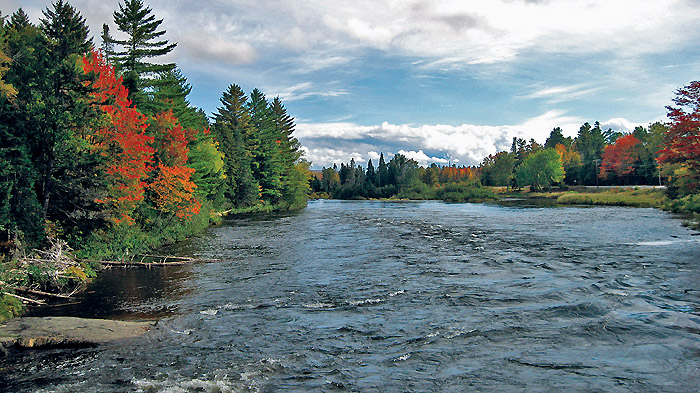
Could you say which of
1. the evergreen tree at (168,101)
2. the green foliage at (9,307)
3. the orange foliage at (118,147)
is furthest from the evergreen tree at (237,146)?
the green foliage at (9,307)

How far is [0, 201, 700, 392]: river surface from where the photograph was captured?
29.0 feet

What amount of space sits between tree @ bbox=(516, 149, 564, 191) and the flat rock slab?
388 feet

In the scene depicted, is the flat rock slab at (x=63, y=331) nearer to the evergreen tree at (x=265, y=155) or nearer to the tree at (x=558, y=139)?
the evergreen tree at (x=265, y=155)

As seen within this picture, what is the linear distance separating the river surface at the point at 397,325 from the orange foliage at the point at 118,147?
4129 millimetres

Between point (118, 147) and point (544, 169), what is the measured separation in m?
114

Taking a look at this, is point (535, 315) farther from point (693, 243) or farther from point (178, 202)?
point (178, 202)

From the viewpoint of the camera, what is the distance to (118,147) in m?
22.2

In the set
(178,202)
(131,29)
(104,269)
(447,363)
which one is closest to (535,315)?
(447,363)

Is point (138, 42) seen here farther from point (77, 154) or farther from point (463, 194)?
point (463, 194)

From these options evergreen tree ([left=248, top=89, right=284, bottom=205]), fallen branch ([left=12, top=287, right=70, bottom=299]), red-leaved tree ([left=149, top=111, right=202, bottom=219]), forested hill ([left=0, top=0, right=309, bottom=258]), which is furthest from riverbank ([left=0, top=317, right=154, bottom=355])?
evergreen tree ([left=248, top=89, right=284, bottom=205])

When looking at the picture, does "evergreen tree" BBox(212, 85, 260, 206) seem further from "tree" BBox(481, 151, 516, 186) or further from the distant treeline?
"tree" BBox(481, 151, 516, 186)

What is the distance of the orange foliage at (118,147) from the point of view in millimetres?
21156

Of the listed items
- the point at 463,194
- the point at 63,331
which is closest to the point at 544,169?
the point at 463,194

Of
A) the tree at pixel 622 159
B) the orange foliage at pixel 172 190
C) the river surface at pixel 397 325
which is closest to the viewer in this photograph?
the river surface at pixel 397 325
